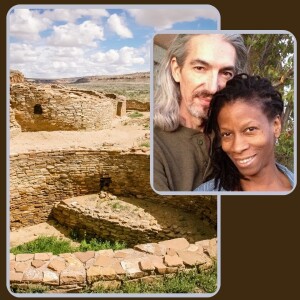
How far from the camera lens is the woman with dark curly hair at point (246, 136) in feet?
15.2

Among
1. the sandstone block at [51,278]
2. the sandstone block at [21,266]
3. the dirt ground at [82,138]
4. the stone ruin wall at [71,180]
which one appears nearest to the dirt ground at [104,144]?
the dirt ground at [82,138]

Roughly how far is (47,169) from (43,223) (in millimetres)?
765

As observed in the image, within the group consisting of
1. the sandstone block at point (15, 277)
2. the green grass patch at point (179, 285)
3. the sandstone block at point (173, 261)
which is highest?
the sandstone block at point (173, 261)

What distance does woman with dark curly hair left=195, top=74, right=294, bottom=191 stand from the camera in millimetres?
4625

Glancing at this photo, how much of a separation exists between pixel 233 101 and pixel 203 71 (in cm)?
43

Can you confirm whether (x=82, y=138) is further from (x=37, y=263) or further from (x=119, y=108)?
(x=37, y=263)

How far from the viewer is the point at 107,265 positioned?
5379 millimetres

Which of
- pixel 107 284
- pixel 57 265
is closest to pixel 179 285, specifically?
pixel 107 284

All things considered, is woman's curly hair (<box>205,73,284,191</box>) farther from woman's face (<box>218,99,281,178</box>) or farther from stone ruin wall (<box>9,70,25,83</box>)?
stone ruin wall (<box>9,70,25,83</box>)

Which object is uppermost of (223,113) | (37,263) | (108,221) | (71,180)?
(223,113)

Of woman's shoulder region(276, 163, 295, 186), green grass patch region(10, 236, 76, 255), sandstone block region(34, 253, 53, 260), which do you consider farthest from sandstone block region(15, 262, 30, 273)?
woman's shoulder region(276, 163, 295, 186)

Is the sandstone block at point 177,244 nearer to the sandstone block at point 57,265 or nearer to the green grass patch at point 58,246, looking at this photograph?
the green grass patch at point 58,246

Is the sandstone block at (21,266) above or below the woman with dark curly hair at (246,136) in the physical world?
below

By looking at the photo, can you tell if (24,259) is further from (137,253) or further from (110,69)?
(110,69)
